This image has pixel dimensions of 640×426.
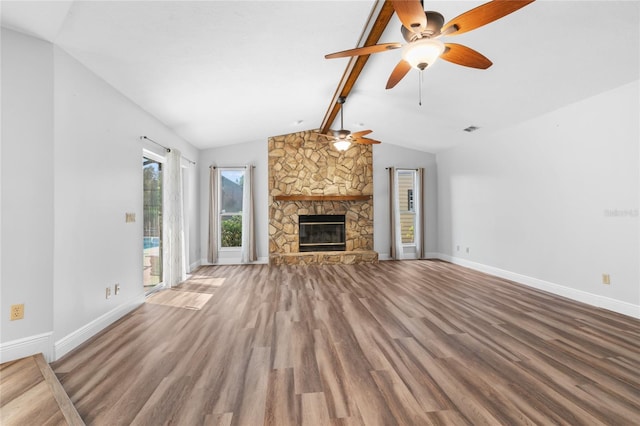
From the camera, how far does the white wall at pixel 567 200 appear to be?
11.2ft

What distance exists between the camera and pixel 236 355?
247cm

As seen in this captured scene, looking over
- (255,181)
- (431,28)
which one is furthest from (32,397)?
(255,181)

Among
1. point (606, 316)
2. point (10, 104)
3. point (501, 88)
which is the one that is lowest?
point (606, 316)

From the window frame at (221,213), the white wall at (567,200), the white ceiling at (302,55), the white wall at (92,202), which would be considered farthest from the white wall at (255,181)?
the white wall at (567,200)

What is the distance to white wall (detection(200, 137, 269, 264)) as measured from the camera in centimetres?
680

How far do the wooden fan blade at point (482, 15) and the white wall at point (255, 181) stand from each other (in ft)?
17.9

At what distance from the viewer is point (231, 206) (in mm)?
7016

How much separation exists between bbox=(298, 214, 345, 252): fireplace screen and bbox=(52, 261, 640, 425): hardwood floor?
3170 millimetres

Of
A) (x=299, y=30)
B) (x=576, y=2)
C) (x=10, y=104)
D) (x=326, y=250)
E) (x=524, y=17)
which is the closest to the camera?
(x=10, y=104)

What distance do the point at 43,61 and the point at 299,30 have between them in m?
2.18

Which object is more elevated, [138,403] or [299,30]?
[299,30]

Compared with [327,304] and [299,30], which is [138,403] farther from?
[299,30]

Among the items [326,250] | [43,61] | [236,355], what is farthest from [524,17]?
[326,250]

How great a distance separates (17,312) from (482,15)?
3886 millimetres
